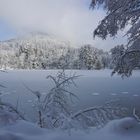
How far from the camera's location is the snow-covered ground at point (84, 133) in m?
2.71

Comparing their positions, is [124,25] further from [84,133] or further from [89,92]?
[89,92]

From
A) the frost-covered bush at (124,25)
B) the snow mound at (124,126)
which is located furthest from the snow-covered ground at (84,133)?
the frost-covered bush at (124,25)

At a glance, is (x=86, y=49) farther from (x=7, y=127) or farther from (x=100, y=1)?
(x=7, y=127)

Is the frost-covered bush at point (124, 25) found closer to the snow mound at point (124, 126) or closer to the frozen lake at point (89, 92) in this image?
the frozen lake at point (89, 92)

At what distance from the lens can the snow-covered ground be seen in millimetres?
2707

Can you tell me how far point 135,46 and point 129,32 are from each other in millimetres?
370

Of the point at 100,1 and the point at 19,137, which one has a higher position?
the point at 100,1

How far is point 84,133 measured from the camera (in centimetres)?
290

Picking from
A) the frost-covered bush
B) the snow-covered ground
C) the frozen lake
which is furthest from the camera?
the frozen lake

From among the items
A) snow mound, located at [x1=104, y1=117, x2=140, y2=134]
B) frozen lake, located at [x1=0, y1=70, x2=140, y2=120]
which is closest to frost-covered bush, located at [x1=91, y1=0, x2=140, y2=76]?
frozen lake, located at [x1=0, y1=70, x2=140, y2=120]

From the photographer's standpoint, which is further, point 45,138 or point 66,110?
point 66,110

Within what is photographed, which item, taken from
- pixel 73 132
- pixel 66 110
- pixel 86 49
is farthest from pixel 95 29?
pixel 86 49

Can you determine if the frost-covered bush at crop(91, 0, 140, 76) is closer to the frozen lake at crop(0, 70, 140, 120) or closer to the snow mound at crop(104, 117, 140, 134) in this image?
the frozen lake at crop(0, 70, 140, 120)

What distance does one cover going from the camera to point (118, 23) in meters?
8.63
